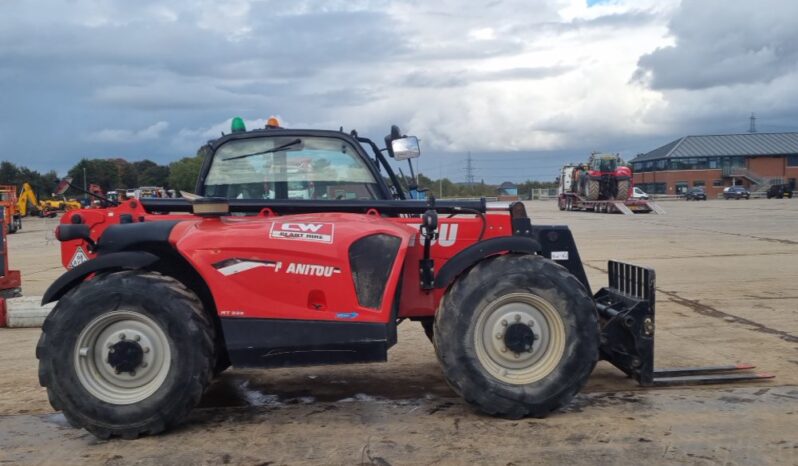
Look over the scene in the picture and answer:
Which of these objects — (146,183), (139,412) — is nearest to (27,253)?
(146,183)

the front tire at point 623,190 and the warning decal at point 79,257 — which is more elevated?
the front tire at point 623,190

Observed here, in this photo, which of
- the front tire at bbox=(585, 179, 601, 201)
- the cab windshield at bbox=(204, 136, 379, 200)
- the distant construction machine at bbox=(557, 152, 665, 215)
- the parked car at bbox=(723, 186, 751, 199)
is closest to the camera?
the cab windshield at bbox=(204, 136, 379, 200)

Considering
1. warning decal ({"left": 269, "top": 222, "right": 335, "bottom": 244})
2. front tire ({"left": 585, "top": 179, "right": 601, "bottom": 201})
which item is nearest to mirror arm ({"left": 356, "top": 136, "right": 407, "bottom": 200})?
warning decal ({"left": 269, "top": 222, "right": 335, "bottom": 244})

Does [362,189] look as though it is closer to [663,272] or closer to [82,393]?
[82,393]

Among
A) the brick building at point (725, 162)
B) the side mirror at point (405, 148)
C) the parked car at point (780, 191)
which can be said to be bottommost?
the parked car at point (780, 191)

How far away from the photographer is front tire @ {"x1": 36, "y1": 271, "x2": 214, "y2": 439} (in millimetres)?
4055

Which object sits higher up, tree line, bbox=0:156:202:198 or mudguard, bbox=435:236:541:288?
tree line, bbox=0:156:202:198

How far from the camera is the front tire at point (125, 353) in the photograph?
4055 mm

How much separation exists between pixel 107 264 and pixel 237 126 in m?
2.13

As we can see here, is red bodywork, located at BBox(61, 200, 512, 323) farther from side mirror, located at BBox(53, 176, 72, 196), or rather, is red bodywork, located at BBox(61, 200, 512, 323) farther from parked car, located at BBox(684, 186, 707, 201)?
parked car, located at BBox(684, 186, 707, 201)

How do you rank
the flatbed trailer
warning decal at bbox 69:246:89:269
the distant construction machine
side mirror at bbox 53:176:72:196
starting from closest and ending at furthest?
side mirror at bbox 53:176:72:196, warning decal at bbox 69:246:89:269, the flatbed trailer, the distant construction machine

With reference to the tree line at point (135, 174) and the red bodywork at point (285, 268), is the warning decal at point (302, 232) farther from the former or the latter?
the tree line at point (135, 174)

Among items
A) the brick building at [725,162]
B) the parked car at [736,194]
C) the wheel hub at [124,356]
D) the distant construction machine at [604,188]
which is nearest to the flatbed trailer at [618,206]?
the distant construction machine at [604,188]

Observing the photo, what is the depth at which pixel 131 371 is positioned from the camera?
13.6ft
